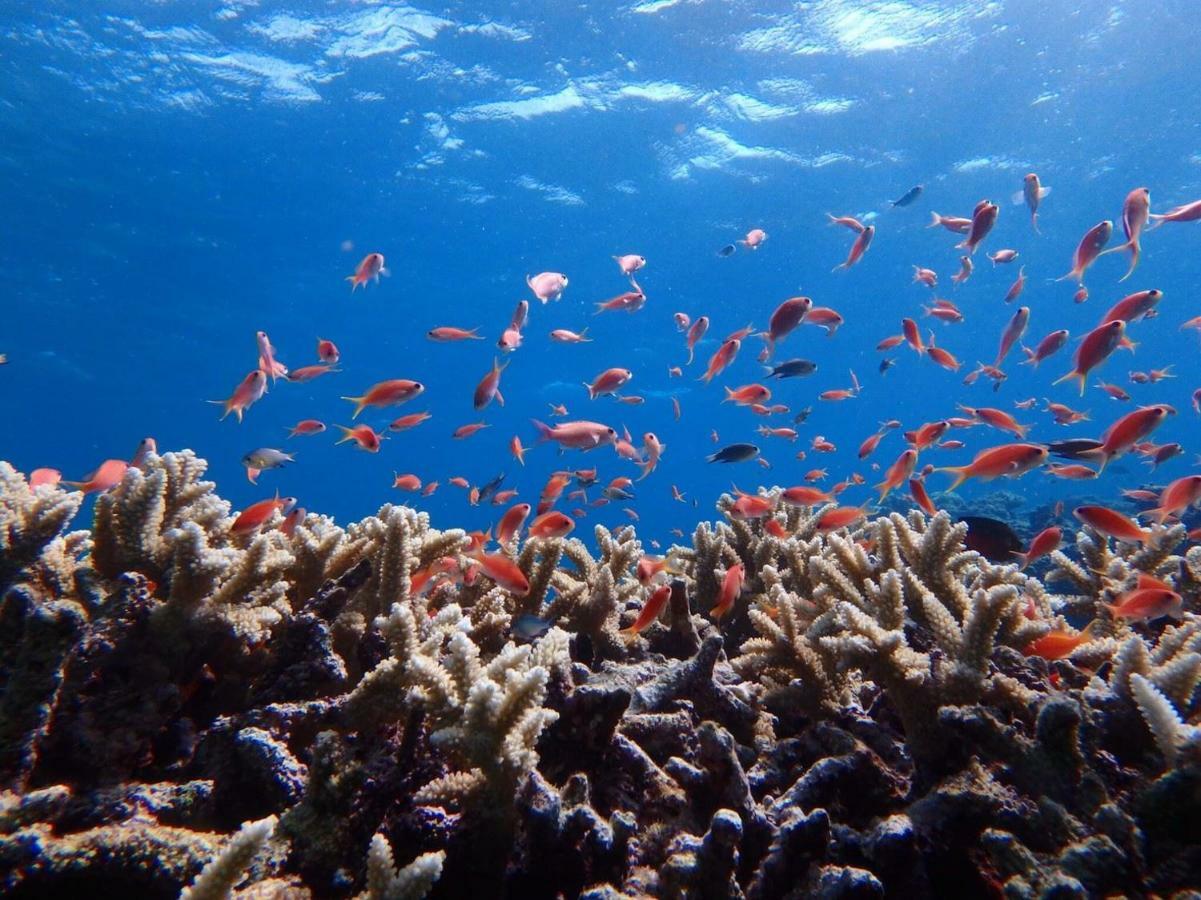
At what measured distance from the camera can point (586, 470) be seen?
31.0 feet

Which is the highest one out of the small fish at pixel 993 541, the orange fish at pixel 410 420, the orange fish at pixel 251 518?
the orange fish at pixel 410 420

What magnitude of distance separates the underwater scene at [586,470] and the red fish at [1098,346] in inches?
1.5

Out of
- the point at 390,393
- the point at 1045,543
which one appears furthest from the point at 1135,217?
the point at 390,393

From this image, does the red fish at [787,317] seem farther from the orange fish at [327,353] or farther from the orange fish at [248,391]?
the orange fish at [248,391]

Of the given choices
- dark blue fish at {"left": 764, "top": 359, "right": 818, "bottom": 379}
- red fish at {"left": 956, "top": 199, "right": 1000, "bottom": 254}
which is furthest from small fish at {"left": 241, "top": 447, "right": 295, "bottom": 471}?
red fish at {"left": 956, "top": 199, "right": 1000, "bottom": 254}

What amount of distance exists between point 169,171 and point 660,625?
3203 centimetres

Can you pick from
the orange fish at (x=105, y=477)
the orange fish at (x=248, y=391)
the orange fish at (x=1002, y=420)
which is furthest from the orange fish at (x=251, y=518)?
the orange fish at (x=1002, y=420)

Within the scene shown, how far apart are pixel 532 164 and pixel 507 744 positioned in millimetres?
28173

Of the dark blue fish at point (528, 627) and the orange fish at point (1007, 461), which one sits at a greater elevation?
the orange fish at point (1007, 461)

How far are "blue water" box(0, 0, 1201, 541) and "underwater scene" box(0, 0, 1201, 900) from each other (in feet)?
0.70

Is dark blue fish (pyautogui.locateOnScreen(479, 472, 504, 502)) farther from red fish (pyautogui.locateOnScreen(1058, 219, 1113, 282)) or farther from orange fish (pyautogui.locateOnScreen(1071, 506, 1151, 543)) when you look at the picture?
red fish (pyautogui.locateOnScreen(1058, 219, 1113, 282))

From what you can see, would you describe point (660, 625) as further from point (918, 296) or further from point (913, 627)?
point (918, 296)

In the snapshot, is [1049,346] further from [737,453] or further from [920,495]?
[737,453]

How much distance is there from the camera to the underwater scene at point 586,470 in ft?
6.62
